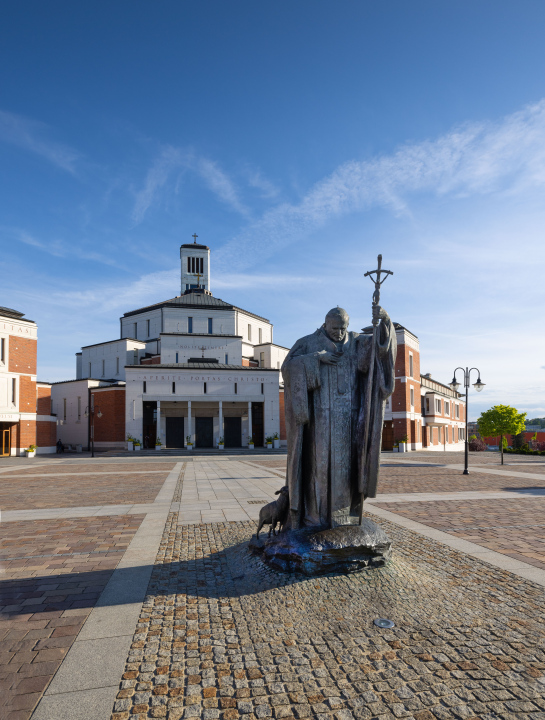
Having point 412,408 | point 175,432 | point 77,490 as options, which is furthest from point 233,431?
point 77,490

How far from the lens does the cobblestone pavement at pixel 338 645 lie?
119 inches

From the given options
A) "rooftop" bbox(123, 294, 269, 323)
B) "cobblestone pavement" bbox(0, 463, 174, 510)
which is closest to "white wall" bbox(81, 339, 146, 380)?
"rooftop" bbox(123, 294, 269, 323)

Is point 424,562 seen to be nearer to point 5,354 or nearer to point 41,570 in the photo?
point 41,570

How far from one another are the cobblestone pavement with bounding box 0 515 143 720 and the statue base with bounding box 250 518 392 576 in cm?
211

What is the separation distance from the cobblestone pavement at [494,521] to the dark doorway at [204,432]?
33112 millimetres

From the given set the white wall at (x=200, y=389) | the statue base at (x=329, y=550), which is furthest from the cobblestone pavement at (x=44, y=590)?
the white wall at (x=200, y=389)

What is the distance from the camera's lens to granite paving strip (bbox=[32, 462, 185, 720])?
300 cm

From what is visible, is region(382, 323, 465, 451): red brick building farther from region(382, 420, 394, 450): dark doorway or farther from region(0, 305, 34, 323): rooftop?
region(0, 305, 34, 323): rooftop

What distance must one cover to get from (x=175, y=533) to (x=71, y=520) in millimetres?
2652

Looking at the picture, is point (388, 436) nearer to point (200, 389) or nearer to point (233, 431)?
point (233, 431)

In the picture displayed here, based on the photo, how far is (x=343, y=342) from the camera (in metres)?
5.73

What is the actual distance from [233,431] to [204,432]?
278 centimetres

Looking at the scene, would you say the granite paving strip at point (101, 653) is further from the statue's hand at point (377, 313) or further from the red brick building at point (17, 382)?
the red brick building at point (17, 382)

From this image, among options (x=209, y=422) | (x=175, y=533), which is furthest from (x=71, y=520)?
(x=209, y=422)
